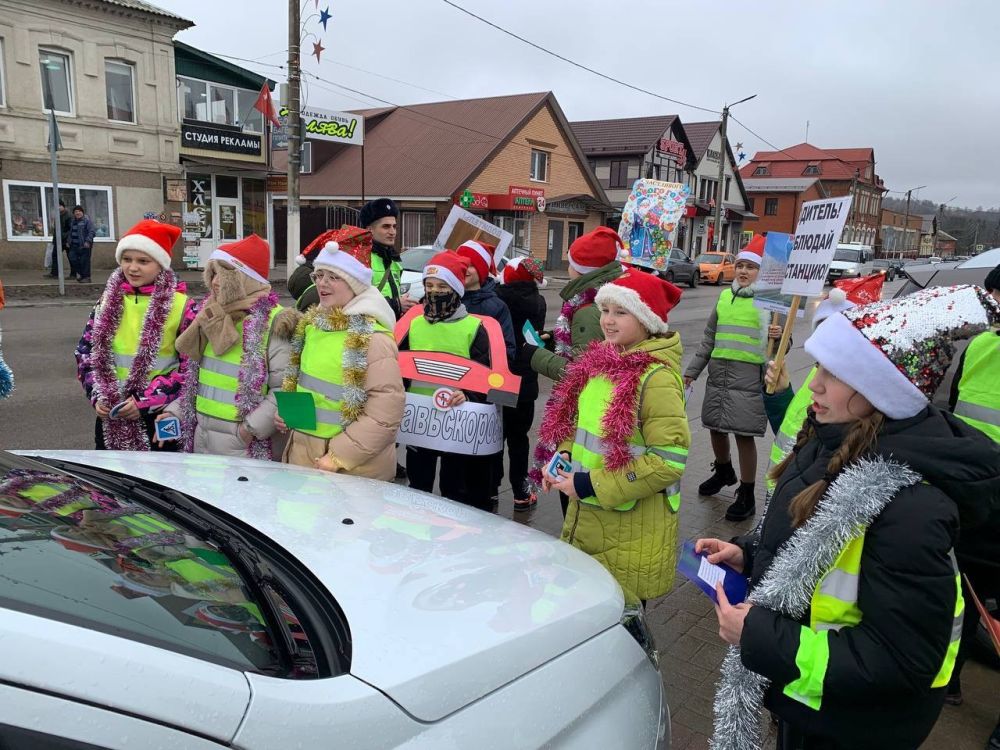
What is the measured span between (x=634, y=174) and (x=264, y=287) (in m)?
39.9

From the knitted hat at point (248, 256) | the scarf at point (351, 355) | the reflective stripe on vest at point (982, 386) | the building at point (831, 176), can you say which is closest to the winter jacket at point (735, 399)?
the reflective stripe on vest at point (982, 386)

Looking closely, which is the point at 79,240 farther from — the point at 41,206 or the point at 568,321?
the point at 568,321

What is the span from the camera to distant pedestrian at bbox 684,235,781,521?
4887mm

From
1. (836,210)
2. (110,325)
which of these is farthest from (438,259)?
(836,210)

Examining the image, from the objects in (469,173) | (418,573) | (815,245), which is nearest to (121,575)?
(418,573)

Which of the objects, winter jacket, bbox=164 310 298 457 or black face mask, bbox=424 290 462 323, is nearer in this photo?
winter jacket, bbox=164 310 298 457

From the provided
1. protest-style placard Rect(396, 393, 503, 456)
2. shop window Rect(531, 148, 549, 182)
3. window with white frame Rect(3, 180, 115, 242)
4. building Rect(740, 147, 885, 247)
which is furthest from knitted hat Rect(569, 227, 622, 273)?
building Rect(740, 147, 885, 247)

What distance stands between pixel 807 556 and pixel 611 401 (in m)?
1.22

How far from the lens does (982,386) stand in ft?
9.12

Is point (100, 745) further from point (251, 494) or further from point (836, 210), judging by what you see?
point (836, 210)

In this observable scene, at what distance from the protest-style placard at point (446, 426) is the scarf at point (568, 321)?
2.04 ft

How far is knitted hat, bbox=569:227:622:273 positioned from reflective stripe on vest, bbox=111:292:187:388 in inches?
91.5

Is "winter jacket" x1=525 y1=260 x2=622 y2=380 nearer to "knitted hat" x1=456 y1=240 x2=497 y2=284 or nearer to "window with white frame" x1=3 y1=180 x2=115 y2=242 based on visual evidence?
"knitted hat" x1=456 y1=240 x2=497 y2=284

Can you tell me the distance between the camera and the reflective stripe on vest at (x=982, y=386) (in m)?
2.74
